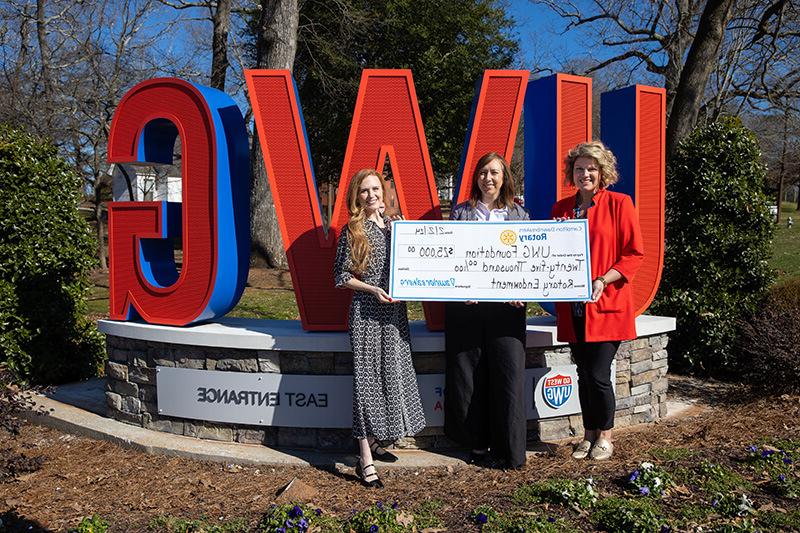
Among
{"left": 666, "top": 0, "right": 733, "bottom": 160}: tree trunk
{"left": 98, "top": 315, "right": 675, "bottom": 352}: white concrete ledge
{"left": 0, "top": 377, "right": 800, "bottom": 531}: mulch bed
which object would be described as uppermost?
{"left": 666, "top": 0, "right": 733, "bottom": 160}: tree trunk

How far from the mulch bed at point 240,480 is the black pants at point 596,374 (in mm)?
316

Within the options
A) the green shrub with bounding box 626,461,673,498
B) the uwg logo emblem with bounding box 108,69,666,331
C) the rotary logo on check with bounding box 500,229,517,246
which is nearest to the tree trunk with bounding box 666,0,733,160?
the uwg logo emblem with bounding box 108,69,666,331

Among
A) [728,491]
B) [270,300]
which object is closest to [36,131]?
[270,300]

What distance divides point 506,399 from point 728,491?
132 centimetres

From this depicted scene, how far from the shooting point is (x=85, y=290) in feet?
20.5

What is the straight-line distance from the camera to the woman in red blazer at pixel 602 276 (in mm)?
3934

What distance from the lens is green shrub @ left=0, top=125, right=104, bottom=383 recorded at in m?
5.65

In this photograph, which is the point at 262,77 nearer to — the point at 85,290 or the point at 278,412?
the point at 278,412

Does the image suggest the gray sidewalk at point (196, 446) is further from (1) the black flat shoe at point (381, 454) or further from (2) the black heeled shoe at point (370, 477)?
(2) the black heeled shoe at point (370, 477)

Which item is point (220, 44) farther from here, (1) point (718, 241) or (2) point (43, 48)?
(1) point (718, 241)

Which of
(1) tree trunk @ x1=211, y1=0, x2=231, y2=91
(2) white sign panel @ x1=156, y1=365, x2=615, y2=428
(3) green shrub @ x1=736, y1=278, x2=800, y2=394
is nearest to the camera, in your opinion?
(2) white sign panel @ x1=156, y1=365, x2=615, y2=428

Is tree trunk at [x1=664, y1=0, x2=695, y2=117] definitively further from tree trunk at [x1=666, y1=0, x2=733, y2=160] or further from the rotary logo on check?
the rotary logo on check

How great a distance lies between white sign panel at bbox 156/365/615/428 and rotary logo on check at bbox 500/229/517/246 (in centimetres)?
105

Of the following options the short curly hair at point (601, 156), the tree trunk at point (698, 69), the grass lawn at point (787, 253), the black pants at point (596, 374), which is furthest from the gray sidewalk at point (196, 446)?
the grass lawn at point (787, 253)
